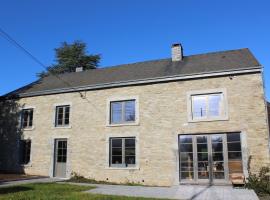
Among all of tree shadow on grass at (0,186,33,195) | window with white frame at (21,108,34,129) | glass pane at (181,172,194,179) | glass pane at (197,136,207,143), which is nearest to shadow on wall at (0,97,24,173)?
window with white frame at (21,108,34,129)

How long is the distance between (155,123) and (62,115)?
645cm

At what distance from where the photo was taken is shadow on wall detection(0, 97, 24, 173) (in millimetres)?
18859

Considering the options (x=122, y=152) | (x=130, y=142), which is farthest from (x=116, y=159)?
(x=130, y=142)

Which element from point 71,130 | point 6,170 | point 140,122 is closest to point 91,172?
point 71,130

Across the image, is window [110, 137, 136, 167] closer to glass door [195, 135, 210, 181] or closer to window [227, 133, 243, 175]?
glass door [195, 135, 210, 181]

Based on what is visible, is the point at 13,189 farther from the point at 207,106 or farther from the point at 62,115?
the point at 207,106

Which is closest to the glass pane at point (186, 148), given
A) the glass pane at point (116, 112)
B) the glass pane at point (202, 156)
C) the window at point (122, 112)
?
the glass pane at point (202, 156)

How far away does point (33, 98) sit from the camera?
758 inches

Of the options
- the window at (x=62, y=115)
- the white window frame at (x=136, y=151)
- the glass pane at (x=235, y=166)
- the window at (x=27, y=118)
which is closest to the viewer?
the glass pane at (x=235, y=166)

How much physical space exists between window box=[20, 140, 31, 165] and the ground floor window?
1030cm

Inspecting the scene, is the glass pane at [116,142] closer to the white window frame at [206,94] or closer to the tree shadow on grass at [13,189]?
the white window frame at [206,94]

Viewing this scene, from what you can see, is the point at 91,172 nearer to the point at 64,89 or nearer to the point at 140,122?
the point at 140,122

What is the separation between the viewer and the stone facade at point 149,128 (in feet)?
44.0

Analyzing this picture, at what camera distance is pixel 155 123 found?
49.5 ft
